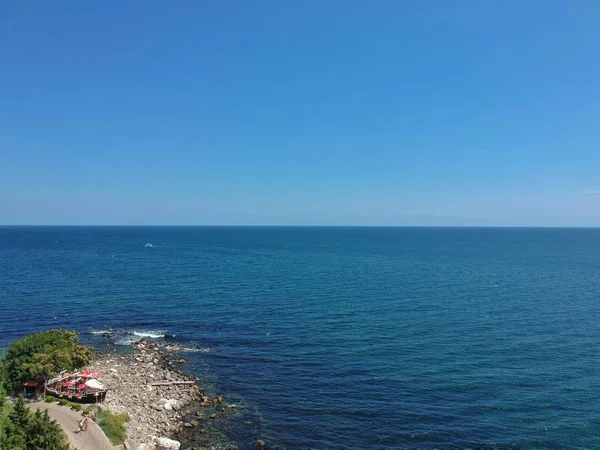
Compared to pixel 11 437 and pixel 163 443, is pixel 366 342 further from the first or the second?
pixel 11 437

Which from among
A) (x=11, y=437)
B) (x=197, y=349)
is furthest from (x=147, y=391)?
(x=11, y=437)

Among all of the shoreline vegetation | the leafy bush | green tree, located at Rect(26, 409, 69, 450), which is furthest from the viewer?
the shoreline vegetation

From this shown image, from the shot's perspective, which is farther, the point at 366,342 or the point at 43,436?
the point at 366,342

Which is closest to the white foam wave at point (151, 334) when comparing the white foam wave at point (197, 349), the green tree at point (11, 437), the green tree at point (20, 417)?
the white foam wave at point (197, 349)

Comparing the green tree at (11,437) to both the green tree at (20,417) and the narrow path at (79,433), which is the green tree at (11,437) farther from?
the narrow path at (79,433)

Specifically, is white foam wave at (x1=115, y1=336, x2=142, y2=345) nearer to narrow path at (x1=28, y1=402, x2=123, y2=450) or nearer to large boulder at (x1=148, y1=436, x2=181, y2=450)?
narrow path at (x1=28, y1=402, x2=123, y2=450)

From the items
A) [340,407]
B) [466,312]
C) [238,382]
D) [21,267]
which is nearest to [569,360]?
[466,312]

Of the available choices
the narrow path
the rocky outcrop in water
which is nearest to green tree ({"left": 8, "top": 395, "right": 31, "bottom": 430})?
the narrow path
